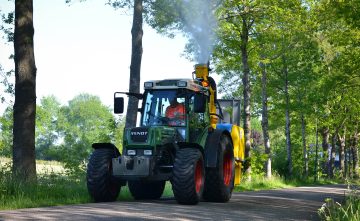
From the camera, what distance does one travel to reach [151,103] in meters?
14.1

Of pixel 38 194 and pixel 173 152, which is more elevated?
pixel 173 152

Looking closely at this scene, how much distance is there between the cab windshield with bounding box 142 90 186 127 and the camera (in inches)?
551

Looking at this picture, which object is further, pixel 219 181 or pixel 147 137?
pixel 219 181

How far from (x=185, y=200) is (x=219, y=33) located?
56.4ft

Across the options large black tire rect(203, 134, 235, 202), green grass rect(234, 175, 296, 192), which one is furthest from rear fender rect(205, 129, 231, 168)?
green grass rect(234, 175, 296, 192)

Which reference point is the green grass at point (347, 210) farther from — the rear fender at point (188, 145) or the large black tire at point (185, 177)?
the rear fender at point (188, 145)

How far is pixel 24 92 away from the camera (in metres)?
15.1

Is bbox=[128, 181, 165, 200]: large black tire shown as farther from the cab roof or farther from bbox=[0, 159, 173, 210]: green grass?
the cab roof

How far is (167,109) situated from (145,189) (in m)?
2.40

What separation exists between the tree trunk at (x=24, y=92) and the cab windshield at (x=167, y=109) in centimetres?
329

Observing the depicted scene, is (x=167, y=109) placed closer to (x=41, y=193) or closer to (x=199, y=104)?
(x=199, y=104)

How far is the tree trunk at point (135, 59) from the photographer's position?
2094 cm

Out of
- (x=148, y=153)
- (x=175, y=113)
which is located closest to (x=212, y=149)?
(x=175, y=113)

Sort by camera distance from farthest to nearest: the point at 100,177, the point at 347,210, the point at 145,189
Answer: the point at 145,189 < the point at 100,177 < the point at 347,210
